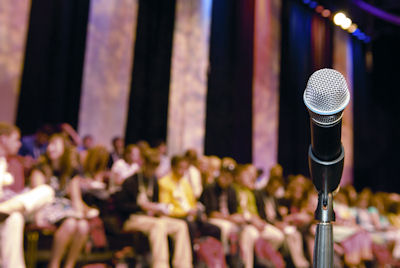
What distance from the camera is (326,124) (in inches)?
37.3

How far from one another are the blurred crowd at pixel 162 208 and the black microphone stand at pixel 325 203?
195 centimetres

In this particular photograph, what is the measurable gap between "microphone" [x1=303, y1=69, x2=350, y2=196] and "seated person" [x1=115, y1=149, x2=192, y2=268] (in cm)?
Answer: 259

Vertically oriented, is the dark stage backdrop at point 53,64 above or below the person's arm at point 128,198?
above

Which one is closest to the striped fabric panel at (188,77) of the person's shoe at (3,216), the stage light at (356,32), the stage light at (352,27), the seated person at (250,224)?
the seated person at (250,224)

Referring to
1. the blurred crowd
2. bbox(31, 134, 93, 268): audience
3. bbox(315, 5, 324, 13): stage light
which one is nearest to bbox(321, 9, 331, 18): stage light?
bbox(315, 5, 324, 13): stage light

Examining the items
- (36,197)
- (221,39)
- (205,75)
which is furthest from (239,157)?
(36,197)

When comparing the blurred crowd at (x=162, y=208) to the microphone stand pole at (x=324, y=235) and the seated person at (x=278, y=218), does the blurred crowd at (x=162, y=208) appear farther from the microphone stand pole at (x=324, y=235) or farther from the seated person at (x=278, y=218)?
the microphone stand pole at (x=324, y=235)

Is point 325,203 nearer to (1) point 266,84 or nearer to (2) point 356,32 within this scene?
(1) point 266,84

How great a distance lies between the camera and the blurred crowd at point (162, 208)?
300 cm

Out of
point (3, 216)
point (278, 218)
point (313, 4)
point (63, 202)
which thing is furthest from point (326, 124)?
point (313, 4)

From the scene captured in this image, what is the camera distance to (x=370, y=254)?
187 inches

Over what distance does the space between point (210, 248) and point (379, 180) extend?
23.6 ft

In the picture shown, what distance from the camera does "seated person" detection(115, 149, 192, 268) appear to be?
11.3 ft

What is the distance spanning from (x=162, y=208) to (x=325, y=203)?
2840 millimetres
